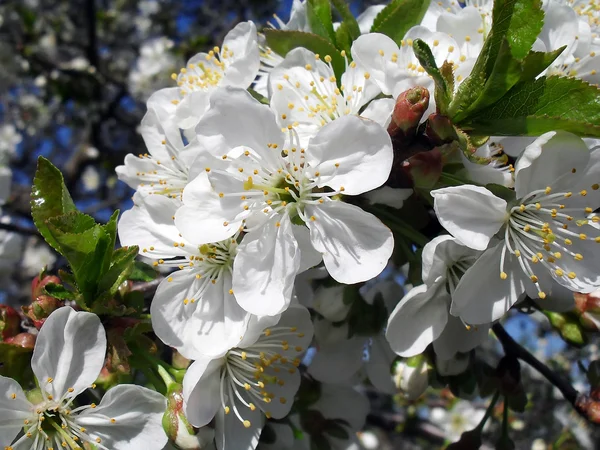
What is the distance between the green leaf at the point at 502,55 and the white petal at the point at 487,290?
1.18 feet

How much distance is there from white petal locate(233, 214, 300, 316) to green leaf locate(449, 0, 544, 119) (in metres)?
0.50

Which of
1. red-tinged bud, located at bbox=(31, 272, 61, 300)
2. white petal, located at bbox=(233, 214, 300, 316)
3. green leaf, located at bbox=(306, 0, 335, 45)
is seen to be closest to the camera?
white petal, located at bbox=(233, 214, 300, 316)

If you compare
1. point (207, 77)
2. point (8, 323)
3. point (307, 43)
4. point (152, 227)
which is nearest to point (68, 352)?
point (8, 323)

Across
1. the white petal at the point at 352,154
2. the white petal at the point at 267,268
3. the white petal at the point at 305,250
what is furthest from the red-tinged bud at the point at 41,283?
the white petal at the point at 352,154

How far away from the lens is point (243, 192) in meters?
1.41

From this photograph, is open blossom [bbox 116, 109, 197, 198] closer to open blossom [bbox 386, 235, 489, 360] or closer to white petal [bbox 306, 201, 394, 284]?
white petal [bbox 306, 201, 394, 284]

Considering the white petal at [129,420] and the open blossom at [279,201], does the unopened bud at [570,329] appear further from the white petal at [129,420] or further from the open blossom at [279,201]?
the white petal at [129,420]

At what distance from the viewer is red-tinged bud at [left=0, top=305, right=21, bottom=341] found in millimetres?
1513

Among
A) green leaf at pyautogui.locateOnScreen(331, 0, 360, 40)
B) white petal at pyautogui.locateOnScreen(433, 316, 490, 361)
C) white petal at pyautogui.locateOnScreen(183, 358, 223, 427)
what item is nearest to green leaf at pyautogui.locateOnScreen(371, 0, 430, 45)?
green leaf at pyautogui.locateOnScreen(331, 0, 360, 40)

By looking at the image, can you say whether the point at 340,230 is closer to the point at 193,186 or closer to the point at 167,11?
the point at 193,186

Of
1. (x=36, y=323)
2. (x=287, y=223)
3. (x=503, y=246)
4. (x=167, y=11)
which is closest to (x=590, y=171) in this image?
(x=503, y=246)

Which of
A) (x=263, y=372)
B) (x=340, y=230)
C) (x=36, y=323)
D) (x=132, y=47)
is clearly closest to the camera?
(x=340, y=230)

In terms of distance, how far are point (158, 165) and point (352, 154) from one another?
0.73 meters

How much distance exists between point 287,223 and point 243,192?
137mm
